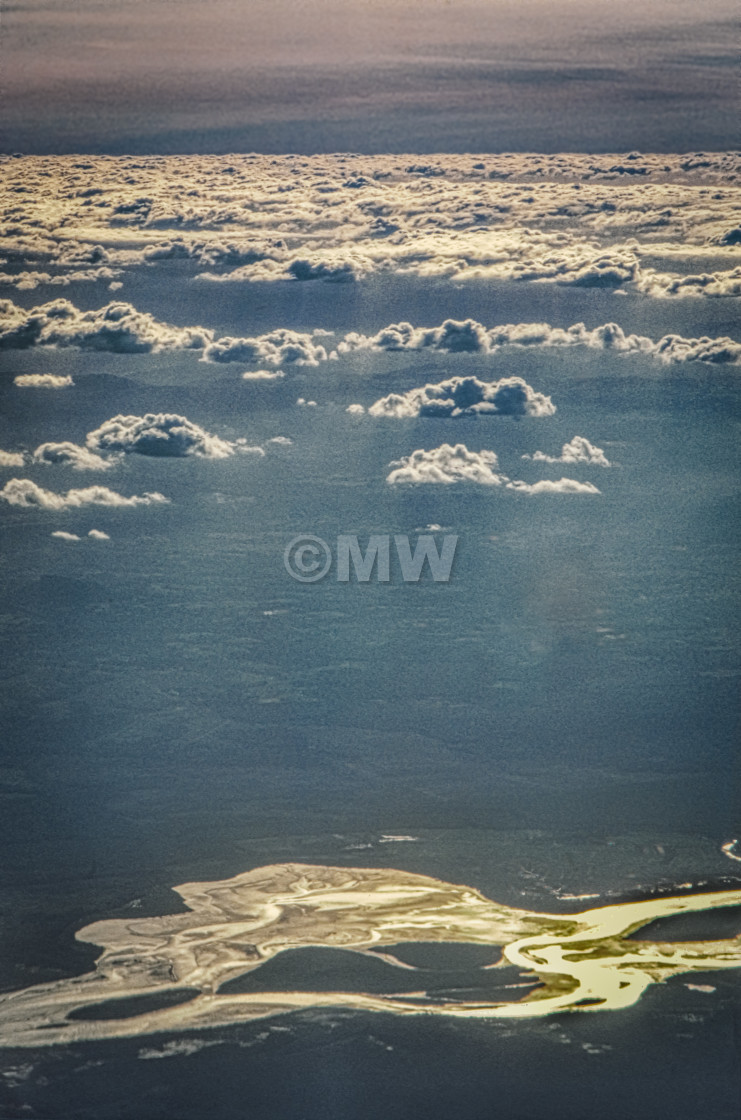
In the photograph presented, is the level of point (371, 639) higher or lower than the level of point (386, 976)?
higher

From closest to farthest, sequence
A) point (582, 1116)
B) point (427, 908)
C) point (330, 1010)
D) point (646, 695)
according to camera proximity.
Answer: point (582, 1116) → point (330, 1010) → point (427, 908) → point (646, 695)

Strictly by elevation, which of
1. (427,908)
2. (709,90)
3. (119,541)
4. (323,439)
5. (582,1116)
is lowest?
(582,1116)

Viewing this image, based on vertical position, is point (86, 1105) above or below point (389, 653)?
below

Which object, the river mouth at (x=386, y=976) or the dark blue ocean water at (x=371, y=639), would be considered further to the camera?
the dark blue ocean water at (x=371, y=639)

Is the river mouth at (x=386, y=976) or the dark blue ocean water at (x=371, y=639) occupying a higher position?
the dark blue ocean water at (x=371, y=639)

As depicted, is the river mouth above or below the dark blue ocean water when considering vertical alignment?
below

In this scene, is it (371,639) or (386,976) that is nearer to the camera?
(386,976)

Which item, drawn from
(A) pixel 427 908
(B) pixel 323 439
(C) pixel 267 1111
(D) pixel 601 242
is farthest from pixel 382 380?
(C) pixel 267 1111

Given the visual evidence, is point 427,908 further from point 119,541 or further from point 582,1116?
point 119,541

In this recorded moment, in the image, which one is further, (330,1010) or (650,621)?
(650,621)

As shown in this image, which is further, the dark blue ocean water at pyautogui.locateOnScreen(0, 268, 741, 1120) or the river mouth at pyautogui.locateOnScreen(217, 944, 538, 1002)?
the dark blue ocean water at pyautogui.locateOnScreen(0, 268, 741, 1120)

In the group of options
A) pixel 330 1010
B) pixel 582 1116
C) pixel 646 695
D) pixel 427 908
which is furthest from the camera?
pixel 646 695
